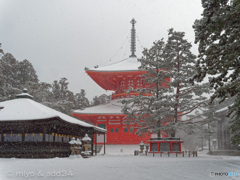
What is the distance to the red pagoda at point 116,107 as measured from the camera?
32.1 m

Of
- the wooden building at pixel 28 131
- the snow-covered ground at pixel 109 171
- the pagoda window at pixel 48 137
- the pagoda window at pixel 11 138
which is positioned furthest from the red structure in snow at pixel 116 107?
the snow-covered ground at pixel 109 171

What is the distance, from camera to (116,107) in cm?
3409

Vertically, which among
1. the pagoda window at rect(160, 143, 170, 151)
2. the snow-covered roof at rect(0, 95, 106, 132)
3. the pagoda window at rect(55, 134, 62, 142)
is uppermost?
the snow-covered roof at rect(0, 95, 106, 132)

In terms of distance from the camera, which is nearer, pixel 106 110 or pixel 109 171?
pixel 109 171

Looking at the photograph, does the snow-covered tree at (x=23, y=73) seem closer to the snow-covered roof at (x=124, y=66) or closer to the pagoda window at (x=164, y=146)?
the snow-covered roof at (x=124, y=66)

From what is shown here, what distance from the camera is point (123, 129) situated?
108ft

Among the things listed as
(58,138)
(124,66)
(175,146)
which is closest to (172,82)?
(175,146)

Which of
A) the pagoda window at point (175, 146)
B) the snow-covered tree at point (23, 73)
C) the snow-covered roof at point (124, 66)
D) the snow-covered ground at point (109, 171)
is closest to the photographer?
the snow-covered ground at point (109, 171)

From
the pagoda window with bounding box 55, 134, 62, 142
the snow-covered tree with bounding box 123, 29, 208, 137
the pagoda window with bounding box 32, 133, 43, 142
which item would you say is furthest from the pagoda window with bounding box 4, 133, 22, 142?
the snow-covered tree with bounding box 123, 29, 208, 137

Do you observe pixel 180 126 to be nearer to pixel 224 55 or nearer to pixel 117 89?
pixel 224 55

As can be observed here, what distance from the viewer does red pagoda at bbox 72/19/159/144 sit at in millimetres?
32094

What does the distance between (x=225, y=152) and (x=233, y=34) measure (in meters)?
23.4

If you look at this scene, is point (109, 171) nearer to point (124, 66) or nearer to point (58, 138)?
point (58, 138)

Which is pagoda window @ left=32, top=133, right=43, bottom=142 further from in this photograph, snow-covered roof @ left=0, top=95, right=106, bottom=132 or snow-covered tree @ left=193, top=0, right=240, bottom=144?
snow-covered tree @ left=193, top=0, right=240, bottom=144
